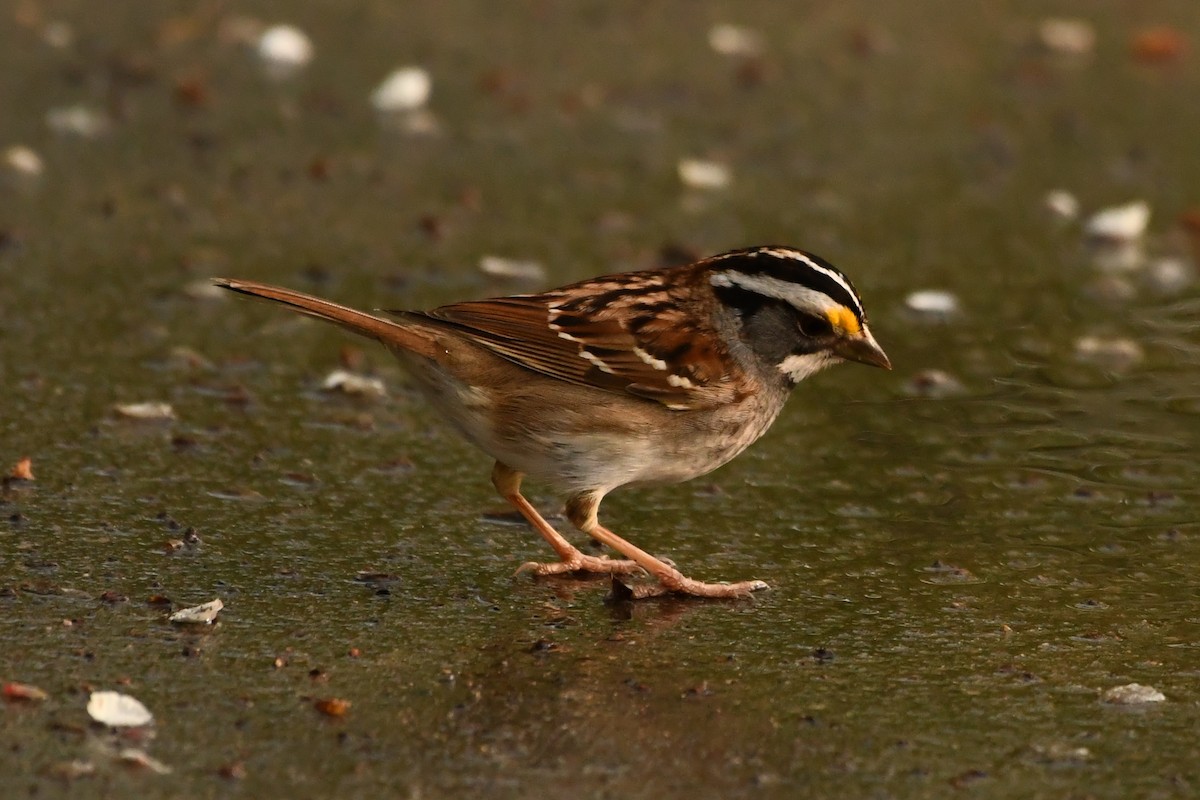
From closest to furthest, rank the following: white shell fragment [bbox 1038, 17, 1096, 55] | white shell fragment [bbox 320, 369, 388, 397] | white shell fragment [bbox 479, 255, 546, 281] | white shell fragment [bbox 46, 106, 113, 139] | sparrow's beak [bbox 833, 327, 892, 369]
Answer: sparrow's beak [bbox 833, 327, 892, 369]
white shell fragment [bbox 320, 369, 388, 397]
white shell fragment [bbox 479, 255, 546, 281]
white shell fragment [bbox 46, 106, 113, 139]
white shell fragment [bbox 1038, 17, 1096, 55]

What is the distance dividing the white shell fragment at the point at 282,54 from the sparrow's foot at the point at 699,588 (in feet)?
20.4

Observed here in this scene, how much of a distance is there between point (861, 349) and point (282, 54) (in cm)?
602

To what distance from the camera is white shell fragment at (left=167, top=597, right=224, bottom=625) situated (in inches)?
210

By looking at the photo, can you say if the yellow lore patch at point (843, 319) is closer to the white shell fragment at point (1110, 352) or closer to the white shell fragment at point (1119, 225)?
the white shell fragment at point (1110, 352)

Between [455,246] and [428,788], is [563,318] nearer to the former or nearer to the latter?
[428,788]

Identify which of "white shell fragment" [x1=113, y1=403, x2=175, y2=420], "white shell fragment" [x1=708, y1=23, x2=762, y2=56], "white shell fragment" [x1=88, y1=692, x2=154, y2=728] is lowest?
"white shell fragment" [x1=88, y1=692, x2=154, y2=728]

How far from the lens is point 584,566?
616 cm


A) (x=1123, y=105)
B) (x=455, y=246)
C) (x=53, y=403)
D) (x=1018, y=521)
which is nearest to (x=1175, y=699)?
(x=1018, y=521)

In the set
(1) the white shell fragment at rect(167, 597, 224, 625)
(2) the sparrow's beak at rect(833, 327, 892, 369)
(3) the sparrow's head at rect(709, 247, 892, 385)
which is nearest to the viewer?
(1) the white shell fragment at rect(167, 597, 224, 625)

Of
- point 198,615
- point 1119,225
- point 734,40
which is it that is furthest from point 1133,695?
point 734,40

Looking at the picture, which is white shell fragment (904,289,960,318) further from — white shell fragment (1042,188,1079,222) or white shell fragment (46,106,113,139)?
white shell fragment (46,106,113,139)

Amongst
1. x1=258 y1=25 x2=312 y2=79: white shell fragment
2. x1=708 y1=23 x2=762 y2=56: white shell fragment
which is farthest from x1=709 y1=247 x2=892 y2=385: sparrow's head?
x1=708 y1=23 x2=762 y2=56: white shell fragment

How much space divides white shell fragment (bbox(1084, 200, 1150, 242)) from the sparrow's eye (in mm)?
3868

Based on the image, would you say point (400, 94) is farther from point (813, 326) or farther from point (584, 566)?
point (584, 566)
